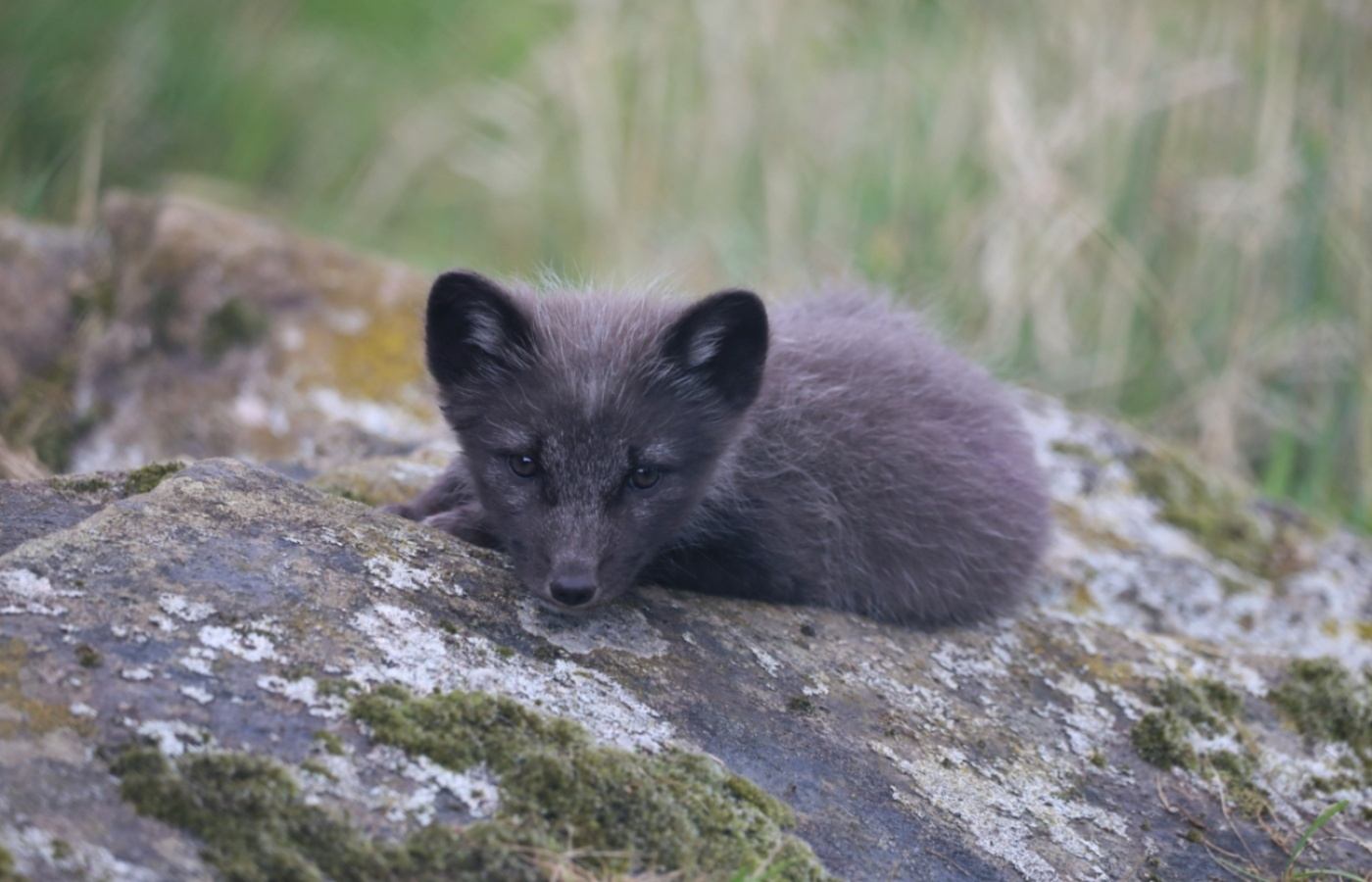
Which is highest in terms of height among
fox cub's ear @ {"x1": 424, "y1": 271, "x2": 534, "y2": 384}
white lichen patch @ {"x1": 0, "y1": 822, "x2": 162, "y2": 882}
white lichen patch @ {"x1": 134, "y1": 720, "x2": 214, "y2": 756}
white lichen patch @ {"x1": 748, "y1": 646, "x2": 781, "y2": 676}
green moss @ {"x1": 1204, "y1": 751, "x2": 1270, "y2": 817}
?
fox cub's ear @ {"x1": 424, "y1": 271, "x2": 534, "y2": 384}

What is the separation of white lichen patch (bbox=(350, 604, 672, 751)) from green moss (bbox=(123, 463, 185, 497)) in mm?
785

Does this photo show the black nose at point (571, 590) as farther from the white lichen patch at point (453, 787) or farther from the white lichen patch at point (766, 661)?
the white lichen patch at point (453, 787)

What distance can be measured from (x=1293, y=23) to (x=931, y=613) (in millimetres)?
4775

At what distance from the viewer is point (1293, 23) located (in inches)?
283

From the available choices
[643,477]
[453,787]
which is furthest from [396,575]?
[643,477]

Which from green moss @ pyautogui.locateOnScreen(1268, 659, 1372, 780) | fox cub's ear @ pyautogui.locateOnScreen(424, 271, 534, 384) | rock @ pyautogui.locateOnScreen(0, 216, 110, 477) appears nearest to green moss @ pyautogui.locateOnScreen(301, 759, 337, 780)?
fox cub's ear @ pyautogui.locateOnScreen(424, 271, 534, 384)

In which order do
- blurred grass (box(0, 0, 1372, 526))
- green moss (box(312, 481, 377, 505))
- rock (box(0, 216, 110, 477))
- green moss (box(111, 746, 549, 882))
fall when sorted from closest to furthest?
green moss (box(111, 746, 549, 882))
green moss (box(312, 481, 377, 505))
rock (box(0, 216, 110, 477))
blurred grass (box(0, 0, 1372, 526))

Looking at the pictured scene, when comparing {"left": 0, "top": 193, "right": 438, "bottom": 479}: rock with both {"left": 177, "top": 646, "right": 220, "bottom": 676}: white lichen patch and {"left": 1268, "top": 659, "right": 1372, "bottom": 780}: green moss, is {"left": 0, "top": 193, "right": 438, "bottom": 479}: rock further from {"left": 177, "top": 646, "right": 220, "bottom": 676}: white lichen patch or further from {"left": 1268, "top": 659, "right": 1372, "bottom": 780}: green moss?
{"left": 1268, "top": 659, "right": 1372, "bottom": 780}: green moss

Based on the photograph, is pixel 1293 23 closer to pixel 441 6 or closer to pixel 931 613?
pixel 931 613

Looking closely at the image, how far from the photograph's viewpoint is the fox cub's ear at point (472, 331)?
3.69 meters

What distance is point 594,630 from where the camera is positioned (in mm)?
3285

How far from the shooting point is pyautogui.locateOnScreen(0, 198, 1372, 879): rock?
2295 millimetres

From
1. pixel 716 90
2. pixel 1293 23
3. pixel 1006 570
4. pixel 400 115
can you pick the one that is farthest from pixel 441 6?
pixel 1006 570

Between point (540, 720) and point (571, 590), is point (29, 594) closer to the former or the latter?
point (540, 720)
